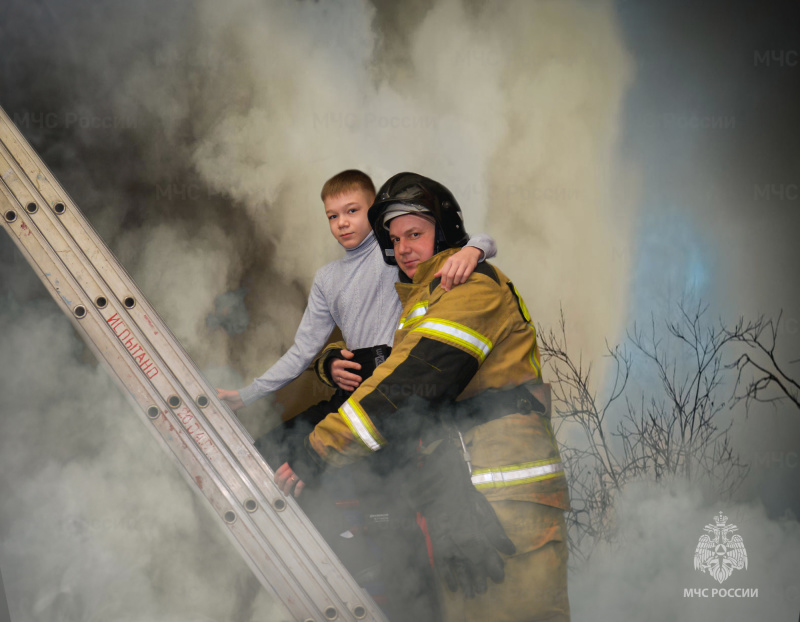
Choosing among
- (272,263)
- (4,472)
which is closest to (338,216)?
(272,263)

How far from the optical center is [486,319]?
1.92m

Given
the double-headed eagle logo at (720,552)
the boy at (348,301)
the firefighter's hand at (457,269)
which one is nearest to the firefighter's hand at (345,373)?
the boy at (348,301)

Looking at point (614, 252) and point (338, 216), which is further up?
point (338, 216)

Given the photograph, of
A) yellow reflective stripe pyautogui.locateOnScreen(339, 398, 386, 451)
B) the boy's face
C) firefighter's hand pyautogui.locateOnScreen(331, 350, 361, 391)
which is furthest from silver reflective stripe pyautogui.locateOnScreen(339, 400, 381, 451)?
the boy's face

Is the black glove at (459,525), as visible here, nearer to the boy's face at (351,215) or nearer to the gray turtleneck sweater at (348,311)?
the gray turtleneck sweater at (348,311)

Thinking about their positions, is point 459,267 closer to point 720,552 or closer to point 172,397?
point 172,397

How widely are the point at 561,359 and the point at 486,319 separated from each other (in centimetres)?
148

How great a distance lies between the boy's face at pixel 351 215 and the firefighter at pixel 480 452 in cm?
61

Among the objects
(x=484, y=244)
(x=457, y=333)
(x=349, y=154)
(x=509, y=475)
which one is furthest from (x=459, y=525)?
(x=349, y=154)

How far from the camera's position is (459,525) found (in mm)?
1945

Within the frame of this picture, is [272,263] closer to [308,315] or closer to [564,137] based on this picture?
[308,315]

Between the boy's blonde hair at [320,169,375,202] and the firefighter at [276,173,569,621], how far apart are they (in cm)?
69

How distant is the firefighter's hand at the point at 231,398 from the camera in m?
2.49

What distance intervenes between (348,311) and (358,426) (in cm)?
82
